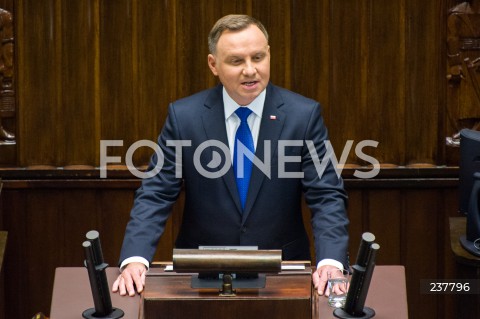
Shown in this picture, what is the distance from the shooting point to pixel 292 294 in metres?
2.63

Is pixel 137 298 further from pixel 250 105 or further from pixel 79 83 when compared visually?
pixel 79 83

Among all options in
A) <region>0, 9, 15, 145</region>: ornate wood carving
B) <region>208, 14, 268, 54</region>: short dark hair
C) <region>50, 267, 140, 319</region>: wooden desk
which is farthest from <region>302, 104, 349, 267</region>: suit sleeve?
<region>0, 9, 15, 145</region>: ornate wood carving

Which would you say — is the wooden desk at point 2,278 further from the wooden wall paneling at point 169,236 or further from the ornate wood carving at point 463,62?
the ornate wood carving at point 463,62

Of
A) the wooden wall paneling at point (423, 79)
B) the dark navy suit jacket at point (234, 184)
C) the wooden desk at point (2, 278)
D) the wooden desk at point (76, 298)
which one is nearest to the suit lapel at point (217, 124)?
the dark navy suit jacket at point (234, 184)

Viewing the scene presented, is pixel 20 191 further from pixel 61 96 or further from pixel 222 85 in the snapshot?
pixel 222 85

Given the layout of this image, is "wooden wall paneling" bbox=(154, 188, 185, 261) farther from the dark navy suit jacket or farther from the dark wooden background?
the dark navy suit jacket

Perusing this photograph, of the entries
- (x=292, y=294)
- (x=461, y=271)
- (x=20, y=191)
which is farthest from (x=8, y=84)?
(x=292, y=294)

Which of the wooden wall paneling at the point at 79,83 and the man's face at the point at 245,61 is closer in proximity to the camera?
the man's face at the point at 245,61

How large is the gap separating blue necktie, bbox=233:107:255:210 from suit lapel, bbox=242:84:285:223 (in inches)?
1.2

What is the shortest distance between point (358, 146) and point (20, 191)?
5.28ft

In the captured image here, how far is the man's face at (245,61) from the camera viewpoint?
11.2 feet

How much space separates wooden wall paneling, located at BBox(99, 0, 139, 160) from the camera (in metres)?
4.76

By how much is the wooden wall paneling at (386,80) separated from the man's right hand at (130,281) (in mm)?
2056

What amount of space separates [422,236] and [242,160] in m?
1.63
